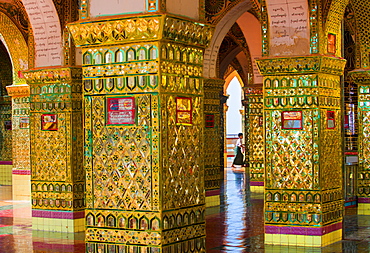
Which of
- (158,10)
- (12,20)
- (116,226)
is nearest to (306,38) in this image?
(158,10)

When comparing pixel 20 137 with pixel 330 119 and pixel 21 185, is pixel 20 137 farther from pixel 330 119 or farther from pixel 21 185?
pixel 330 119

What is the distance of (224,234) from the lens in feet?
25.5

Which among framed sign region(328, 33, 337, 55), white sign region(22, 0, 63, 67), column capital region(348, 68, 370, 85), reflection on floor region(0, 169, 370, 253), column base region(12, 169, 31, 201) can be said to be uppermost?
white sign region(22, 0, 63, 67)

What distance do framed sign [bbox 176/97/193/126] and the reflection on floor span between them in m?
2.39

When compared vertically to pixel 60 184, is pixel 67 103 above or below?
above

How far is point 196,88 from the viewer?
15.9 feet

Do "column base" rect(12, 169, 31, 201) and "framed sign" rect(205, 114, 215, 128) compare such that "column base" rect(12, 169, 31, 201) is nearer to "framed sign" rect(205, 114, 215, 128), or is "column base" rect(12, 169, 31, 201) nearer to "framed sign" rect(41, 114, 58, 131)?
"framed sign" rect(205, 114, 215, 128)

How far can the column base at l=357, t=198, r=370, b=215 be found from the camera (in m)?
9.67

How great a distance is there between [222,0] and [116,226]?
6.94m

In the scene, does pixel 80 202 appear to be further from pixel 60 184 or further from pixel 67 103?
pixel 67 103

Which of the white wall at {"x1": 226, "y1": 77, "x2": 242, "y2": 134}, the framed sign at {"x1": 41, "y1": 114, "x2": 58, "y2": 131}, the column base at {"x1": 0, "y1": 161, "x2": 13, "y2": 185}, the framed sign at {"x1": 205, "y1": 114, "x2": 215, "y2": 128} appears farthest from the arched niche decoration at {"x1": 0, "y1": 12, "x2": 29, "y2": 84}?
the white wall at {"x1": 226, "y1": 77, "x2": 242, "y2": 134}

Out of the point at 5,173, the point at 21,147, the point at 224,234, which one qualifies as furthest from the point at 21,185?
the point at 224,234

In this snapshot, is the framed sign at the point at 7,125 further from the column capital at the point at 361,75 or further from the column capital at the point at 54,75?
the column capital at the point at 361,75

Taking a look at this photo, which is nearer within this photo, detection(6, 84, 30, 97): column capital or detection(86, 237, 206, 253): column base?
detection(86, 237, 206, 253): column base
